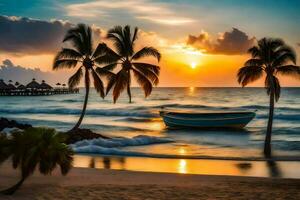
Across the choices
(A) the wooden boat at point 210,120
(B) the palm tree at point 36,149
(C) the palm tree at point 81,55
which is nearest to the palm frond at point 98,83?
(C) the palm tree at point 81,55

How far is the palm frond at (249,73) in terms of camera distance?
2688 centimetres

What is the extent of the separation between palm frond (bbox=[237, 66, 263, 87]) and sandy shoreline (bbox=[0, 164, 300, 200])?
9.04 metres

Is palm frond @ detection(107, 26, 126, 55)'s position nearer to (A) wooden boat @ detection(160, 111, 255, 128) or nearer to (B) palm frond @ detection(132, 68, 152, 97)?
(B) palm frond @ detection(132, 68, 152, 97)

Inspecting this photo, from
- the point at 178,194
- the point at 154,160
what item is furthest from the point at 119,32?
the point at 178,194

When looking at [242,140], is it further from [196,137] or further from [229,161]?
[229,161]

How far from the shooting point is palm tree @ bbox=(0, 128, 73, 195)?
13.1 meters

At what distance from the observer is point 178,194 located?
15.1 m

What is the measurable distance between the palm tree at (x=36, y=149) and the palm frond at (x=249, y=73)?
16052mm

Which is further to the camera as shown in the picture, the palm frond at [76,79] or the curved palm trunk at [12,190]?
the palm frond at [76,79]

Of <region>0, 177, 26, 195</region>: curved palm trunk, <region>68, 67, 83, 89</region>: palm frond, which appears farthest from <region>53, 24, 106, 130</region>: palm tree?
<region>0, 177, 26, 195</region>: curved palm trunk

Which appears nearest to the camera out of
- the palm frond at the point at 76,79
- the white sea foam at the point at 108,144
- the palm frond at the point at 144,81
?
the white sea foam at the point at 108,144

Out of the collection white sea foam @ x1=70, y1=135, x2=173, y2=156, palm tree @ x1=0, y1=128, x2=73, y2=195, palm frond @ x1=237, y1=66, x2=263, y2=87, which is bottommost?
white sea foam @ x1=70, y1=135, x2=173, y2=156

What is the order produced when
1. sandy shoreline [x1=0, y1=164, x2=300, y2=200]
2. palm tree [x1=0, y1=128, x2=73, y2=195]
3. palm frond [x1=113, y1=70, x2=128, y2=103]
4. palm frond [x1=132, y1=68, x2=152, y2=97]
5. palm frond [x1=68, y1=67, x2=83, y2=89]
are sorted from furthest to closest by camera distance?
1. palm frond [x1=132, y1=68, x2=152, y2=97]
2. palm frond [x1=113, y1=70, x2=128, y2=103]
3. palm frond [x1=68, y1=67, x2=83, y2=89]
4. sandy shoreline [x1=0, y1=164, x2=300, y2=200]
5. palm tree [x1=0, y1=128, x2=73, y2=195]

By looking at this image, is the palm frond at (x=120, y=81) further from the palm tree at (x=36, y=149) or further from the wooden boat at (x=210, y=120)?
the palm tree at (x=36, y=149)
